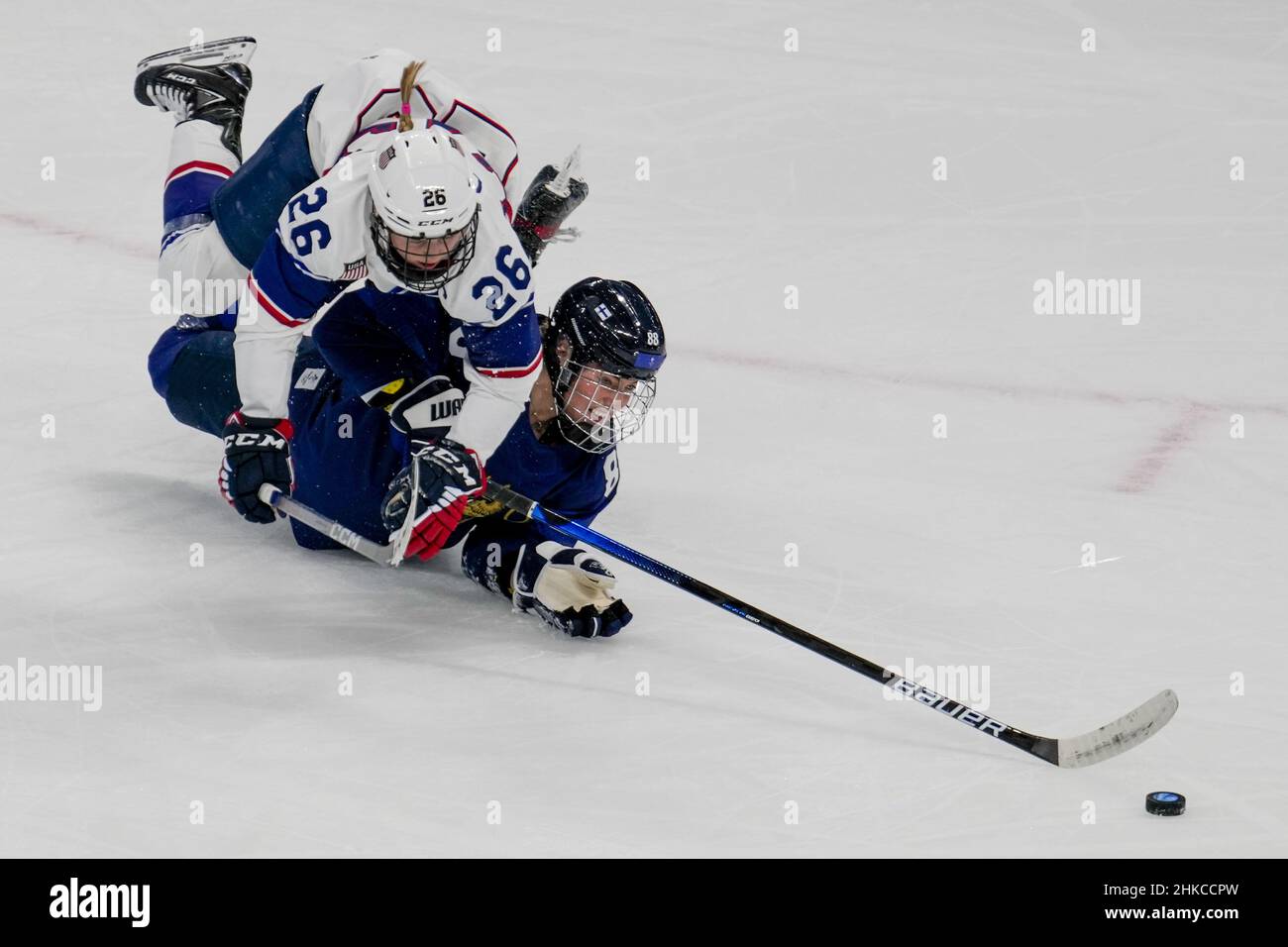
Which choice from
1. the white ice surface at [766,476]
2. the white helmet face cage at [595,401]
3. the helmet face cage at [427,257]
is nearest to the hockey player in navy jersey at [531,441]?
the white helmet face cage at [595,401]

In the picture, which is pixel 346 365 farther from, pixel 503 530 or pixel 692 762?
pixel 692 762

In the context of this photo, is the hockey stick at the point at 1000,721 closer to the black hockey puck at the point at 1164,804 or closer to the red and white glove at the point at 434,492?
the black hockey puck at the point at 1164,804

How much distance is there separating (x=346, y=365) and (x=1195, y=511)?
91.5 inches

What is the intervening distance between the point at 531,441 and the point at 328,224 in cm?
68

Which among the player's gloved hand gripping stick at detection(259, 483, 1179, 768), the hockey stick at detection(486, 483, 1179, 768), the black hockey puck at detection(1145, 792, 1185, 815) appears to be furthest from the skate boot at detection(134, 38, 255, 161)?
the black hockey puck at detection(1145, 792, 1185, 815)

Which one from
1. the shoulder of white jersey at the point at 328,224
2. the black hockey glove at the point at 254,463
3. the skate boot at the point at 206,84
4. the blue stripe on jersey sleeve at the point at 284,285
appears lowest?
the black hockey glove at the point at 254,463

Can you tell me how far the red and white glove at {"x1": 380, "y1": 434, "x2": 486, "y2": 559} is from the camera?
12.7 ft

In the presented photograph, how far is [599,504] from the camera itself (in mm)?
4328

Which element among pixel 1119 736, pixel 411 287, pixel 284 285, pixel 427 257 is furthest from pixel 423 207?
pixel 1119 736

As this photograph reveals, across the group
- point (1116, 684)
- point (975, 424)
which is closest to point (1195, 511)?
point (975, 424)

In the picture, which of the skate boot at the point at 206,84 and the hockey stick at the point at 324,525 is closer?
the hockey stick at the point at 324,525

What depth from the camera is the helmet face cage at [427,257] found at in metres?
3.80

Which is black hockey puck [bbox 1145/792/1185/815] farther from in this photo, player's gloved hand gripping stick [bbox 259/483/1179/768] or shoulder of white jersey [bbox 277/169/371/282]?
shoulder of white jersey [bbox 277/169/371/282]

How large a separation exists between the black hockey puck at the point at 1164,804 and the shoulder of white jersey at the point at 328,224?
206 centimetres
